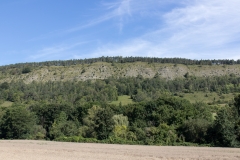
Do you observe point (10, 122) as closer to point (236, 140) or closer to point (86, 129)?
point (86, 129)

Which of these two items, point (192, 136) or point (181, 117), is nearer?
point (192, 136)

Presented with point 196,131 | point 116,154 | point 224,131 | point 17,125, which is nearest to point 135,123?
point 196,131

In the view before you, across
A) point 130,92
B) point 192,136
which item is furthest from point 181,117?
point 130,92

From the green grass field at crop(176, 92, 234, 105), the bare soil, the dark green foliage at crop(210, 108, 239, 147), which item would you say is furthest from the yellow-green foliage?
the dark green foliage at crop(210, 108, 239, 147)

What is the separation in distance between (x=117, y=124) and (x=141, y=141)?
15.5 metres

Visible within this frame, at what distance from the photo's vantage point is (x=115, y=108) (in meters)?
107

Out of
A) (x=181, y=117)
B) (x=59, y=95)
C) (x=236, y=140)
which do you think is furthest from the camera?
(x=59, y=95)

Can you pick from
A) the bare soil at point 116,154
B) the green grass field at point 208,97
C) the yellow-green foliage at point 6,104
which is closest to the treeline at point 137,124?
the bare soil at point 116,154

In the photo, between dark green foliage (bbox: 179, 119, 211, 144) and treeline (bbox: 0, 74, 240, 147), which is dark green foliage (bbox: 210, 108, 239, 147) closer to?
treeline (bbox: 0, 74, 240, 147)

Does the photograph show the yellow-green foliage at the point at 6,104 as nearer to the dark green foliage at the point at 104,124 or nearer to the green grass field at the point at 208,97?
the dark green foliage at the point at 104,124

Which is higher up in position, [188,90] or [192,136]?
[188,90]

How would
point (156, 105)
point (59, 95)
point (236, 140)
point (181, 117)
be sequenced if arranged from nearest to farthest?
point (236, 140) < point (181, 117) < point (156, 105) < point (59, 95)

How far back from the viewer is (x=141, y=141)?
218 ft

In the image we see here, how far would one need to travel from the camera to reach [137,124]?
294 ft
